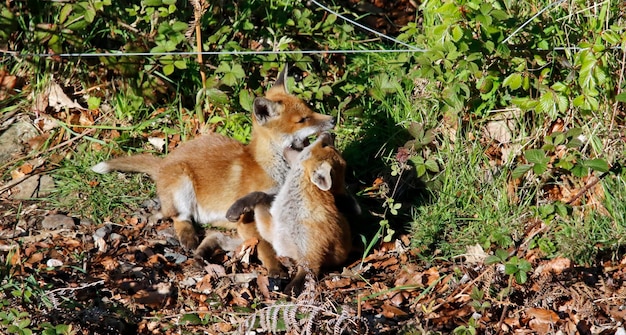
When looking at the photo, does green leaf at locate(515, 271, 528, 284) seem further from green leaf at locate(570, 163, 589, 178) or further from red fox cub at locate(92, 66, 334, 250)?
red fox cub at locate(92, 66, 334, 250)

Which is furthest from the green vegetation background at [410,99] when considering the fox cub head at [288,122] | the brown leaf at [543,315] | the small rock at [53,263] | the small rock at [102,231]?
the small rock at [53,263]

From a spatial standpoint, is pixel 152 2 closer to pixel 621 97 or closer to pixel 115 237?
pixel 115 237

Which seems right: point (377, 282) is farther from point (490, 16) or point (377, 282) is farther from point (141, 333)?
point (490, 16)

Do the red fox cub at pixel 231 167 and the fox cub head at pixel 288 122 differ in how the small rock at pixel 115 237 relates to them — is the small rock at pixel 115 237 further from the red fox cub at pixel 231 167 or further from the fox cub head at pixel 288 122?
the fox cub head at pixel 288 122

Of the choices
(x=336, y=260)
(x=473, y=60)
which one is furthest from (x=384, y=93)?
(x=336, y=260)

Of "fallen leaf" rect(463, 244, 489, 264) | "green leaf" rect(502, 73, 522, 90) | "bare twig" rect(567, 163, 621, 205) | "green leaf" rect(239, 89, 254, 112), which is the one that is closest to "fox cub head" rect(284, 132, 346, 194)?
"green leaf" rect(239, 89, 254, 112)

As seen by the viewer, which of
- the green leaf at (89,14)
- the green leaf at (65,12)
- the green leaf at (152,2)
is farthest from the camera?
the green leaf at (65,12)

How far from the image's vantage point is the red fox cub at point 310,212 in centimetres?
608

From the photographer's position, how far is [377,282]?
612cm

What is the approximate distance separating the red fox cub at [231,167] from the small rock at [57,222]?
769 mm

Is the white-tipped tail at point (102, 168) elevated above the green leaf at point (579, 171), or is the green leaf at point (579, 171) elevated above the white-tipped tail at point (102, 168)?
the green leaf at point (579, 171)

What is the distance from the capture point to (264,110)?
6.88 m

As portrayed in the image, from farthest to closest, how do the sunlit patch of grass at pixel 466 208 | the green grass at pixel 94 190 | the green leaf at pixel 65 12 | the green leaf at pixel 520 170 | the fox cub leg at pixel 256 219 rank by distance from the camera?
the green leaf at pixel 65 12
the green grass at pixel 94 190
the sunlit patch of grass at pixel 466 208
the green leaf at pixel 520 170
the fox cub leg at pixel 256 219

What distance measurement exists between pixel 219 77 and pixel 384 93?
1540mm
